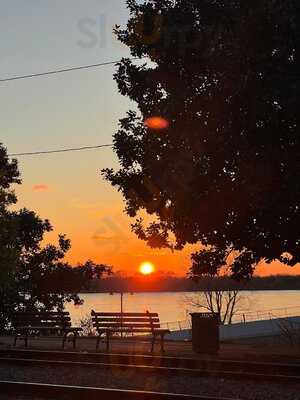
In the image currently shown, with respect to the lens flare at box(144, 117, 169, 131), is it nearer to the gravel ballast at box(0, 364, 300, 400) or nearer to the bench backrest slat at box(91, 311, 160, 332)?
the bench backrest slat at box(91, 311, 160, 332)

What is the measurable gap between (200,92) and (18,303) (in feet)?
70.2

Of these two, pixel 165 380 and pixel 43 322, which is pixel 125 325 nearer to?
pixel 43 322

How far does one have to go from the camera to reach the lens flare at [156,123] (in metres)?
16.5

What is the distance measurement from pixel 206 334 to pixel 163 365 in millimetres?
2968

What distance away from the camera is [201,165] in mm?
15711

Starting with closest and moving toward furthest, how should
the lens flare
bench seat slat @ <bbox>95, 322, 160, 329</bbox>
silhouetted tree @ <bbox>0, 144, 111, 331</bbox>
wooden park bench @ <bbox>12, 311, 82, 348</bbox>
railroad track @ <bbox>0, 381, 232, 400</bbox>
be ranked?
railroad track @ <bbox>0, 381, 232, 400</bbox> < the lens flare < bench seat slat @ <bbox>95, 322, 160, 329</bbox> < wooden park bench @ <bbox>12, 311, 82, 348</bbox> < silhouetted tree @ <bbox>0, 144, 111, 331</bbox>

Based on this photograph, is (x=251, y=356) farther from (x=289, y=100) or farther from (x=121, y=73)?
(x=121, y=73)

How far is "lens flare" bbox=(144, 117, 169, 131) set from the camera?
54.2 ft

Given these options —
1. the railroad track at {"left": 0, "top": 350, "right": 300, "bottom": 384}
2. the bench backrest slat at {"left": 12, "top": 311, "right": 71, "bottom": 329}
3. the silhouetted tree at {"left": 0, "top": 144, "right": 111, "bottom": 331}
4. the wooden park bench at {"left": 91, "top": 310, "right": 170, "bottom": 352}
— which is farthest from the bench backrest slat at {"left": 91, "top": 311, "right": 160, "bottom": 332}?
the silhouetted tree at {"left": 0, "top": 144, "right": 111, "bottom": 331}

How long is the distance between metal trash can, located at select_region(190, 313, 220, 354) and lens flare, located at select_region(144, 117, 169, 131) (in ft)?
16.8

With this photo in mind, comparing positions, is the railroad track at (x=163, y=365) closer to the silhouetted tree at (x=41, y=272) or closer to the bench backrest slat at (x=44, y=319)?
the bench backrest slat at (x=44, y=319)

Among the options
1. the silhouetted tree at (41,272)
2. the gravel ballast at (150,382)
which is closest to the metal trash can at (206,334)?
the gravel ballast at (150,382)

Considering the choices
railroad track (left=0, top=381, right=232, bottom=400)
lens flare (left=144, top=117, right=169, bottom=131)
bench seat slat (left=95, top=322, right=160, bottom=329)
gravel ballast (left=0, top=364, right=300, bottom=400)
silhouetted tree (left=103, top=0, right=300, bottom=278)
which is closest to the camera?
railroad track (left=0, top=381, right=232, bottom=400)

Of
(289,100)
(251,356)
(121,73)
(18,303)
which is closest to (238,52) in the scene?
(289,100)
